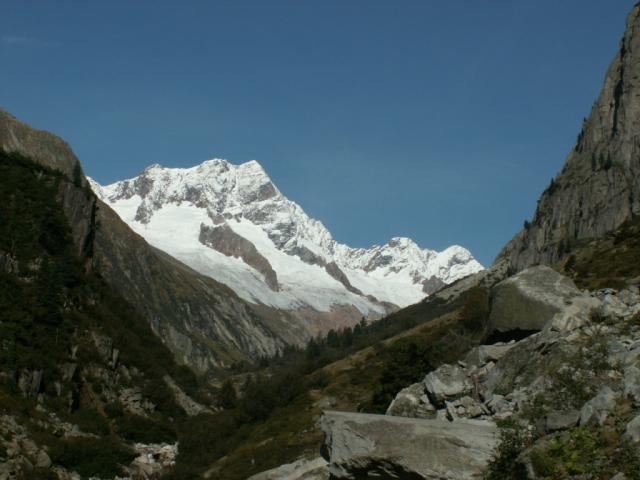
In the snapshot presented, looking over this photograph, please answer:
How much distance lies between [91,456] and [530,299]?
70.8m

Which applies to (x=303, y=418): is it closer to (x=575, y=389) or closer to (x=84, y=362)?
(x=84, y=362)

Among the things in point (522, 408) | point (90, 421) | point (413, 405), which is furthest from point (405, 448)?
point (90, 421)

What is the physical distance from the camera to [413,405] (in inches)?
1112

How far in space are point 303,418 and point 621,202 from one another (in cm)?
13605

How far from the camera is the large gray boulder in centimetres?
1777

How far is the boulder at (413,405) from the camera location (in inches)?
1085

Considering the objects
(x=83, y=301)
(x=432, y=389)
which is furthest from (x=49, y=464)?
(x=432, y=389)

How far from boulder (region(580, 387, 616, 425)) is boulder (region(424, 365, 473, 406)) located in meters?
10.5

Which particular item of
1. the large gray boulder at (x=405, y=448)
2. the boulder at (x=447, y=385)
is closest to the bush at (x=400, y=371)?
the boulder at (x=447, y=385)

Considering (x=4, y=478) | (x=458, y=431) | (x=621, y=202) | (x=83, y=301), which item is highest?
(x=621, y=202)

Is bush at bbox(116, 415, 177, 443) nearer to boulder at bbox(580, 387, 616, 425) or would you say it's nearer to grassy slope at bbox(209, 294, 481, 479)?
grassy slope at bbox(209, 294, 481, 479)

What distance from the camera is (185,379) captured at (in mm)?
161125

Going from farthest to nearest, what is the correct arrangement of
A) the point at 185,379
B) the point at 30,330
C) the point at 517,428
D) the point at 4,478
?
the point at 185,379 → the point at 30,330 → the point at 4,478 → the point at 517,428

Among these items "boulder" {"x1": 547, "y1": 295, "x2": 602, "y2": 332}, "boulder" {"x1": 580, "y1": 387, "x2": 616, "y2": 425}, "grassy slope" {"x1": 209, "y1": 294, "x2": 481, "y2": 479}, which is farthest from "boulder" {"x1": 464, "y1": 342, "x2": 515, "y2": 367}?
"grassy slope" {"x1": 209, "y1": 294, "x2": 481, "y2": 479}
